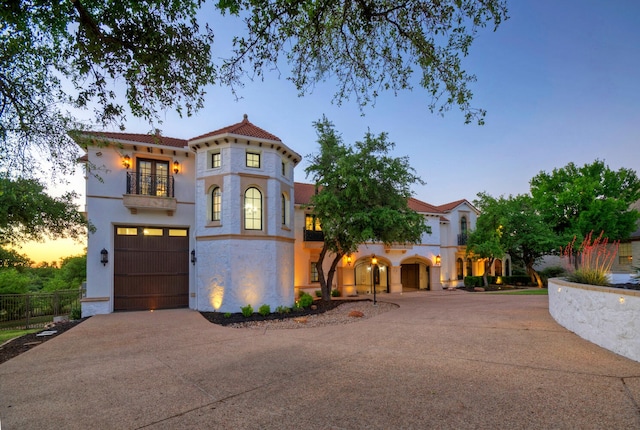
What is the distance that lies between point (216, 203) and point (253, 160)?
254cm

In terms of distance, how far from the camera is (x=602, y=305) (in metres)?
7.30

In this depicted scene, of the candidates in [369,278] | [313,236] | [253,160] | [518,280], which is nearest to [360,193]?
[253,160]

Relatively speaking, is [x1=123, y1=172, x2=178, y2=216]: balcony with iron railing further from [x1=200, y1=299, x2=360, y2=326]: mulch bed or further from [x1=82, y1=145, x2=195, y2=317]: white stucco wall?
[x1=200, y1=299, x2=360, y2=326]: mulch bed

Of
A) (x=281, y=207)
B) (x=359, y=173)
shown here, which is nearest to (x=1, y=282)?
(x=281, y=207)

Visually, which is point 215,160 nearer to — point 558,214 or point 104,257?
point 104,257

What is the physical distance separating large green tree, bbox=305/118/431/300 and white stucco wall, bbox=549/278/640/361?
6.99 meters

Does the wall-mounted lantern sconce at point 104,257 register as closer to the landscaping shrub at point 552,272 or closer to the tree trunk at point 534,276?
the tree trunk at point 534,276

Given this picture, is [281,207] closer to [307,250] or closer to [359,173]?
[359,173]

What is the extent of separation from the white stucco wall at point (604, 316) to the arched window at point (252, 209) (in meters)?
11.2

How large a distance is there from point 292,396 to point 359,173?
11.7m

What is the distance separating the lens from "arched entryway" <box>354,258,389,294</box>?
25625mm

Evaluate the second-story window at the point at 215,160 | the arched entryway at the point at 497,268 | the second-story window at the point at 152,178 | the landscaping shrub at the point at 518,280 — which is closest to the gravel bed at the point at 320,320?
the second-story window at the point at 215,160

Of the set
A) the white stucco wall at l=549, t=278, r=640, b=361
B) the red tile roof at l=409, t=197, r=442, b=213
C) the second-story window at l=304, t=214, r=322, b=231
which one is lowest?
the white stucco wall at l=549, t=278, r=640, b=361

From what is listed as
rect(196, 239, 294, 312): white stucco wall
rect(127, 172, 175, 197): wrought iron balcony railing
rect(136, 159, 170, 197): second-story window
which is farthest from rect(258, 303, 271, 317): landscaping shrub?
rect(136, 159, 170, 197): second-story window
